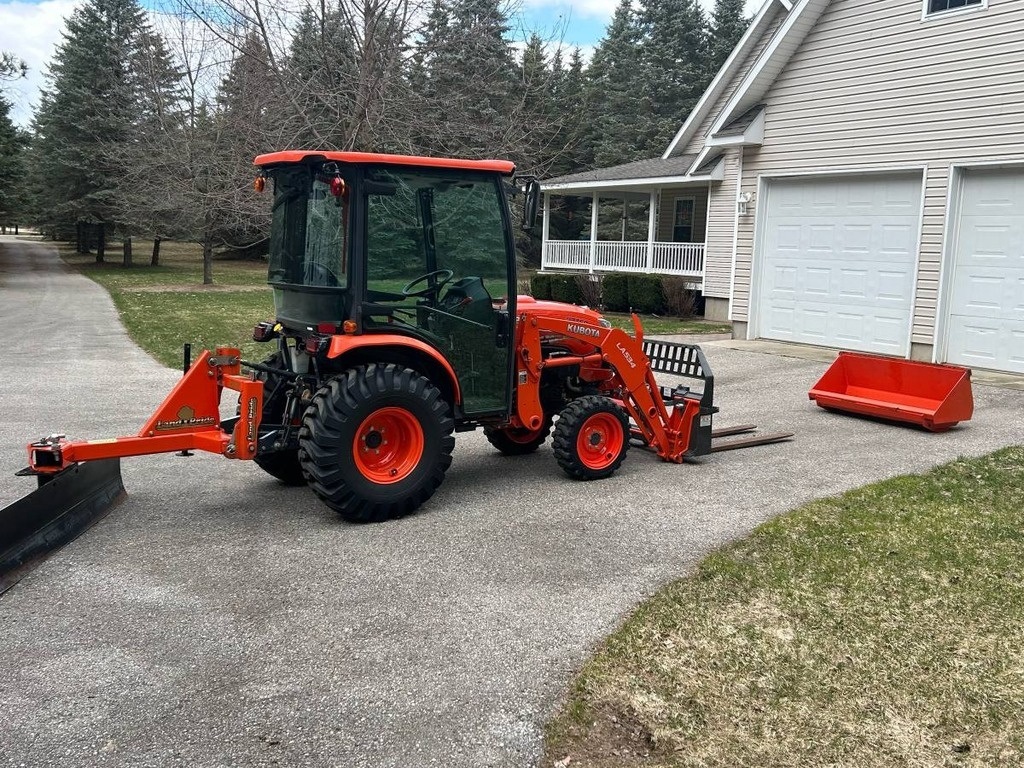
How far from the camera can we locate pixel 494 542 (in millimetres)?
5293

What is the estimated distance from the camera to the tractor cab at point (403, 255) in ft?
17.8

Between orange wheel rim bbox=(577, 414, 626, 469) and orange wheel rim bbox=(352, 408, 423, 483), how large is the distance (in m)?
1.45

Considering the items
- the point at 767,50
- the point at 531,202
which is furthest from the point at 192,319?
the point at 531,202

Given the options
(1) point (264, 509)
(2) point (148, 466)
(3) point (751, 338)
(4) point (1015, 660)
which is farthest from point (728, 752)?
(3) point (751, 338)

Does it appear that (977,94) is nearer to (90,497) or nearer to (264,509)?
(264,509)

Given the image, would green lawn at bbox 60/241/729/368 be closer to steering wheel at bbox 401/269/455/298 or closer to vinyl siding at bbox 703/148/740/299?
steering wheel at bbox 401/269/455/298

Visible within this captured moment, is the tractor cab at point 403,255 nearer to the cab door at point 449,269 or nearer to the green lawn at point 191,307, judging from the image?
the cab door at point 449,269

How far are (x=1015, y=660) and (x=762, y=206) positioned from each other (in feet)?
40.0

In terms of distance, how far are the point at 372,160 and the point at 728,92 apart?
55.0ft

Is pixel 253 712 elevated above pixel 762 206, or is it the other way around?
pixel 762 206

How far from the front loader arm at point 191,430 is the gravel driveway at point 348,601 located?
523 mm

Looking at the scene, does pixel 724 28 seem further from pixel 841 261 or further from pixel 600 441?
pixel 600 441

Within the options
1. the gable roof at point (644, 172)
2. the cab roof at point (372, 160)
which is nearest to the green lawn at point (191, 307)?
the cab roof at point (372, 160)

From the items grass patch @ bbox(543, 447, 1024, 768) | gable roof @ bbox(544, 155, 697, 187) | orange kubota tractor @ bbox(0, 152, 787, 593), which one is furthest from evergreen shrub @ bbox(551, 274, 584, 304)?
grass patch @ bbox(543, 447, 1024, 768)
